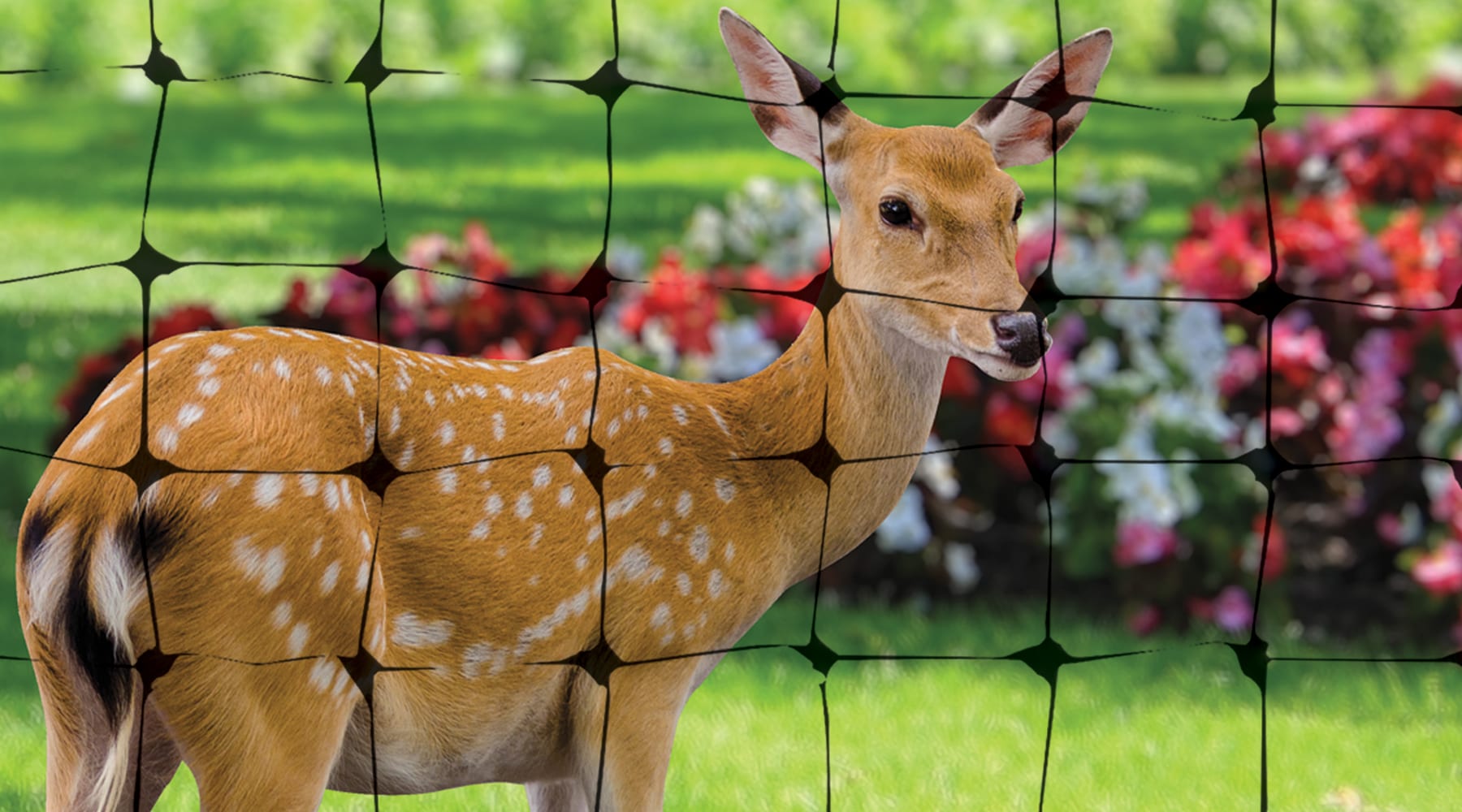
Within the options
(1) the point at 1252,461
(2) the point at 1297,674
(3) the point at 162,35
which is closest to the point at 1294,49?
(3) the point at 162,35

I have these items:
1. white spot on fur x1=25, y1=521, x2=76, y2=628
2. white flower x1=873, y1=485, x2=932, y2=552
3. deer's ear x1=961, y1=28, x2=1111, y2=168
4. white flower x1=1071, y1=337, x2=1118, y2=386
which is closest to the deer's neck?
deer's ear x1=961, y1=28, x2=1111, y2=168

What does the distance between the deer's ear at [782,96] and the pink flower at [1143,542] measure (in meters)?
2.21

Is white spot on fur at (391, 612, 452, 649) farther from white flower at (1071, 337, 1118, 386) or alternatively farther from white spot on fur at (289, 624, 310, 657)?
white flower at (1071, 337, 1118, 386)

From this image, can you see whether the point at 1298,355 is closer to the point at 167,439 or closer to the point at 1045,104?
the point at 1045,104

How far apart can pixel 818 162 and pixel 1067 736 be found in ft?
5.99

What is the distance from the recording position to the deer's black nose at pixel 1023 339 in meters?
2.72

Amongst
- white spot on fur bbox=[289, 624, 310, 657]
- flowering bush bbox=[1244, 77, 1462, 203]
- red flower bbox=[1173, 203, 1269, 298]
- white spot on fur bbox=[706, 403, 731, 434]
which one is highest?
white spot on fur bbox=[289, 624, 310, 657]

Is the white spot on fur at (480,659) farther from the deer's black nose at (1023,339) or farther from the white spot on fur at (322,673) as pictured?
the deer's black nose at (1023,339)

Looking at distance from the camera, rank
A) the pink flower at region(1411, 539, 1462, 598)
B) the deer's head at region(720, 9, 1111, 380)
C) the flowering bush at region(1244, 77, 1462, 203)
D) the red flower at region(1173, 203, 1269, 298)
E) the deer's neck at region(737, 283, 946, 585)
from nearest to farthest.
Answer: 1. the deer's head at region(720, 9, 1111, 380)
2. the deer's neck at region(737, 283, 946, 585)
3. the pink flower at region(1411, 539, 1462, 598)
4. the red flower at region(1173, 203, 1269, 298)
5. the flowering bush at region(1244, 77, 1462, 203)

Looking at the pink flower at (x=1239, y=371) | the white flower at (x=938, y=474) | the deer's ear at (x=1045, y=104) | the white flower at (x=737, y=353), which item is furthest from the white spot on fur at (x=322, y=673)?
the pink flower at (x=1239, y=371)

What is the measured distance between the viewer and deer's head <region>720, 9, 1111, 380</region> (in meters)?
2.83

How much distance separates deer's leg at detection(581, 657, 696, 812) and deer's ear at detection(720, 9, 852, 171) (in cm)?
90

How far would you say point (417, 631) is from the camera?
2.75 metres

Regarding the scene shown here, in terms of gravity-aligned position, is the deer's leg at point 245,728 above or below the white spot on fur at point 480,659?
above
